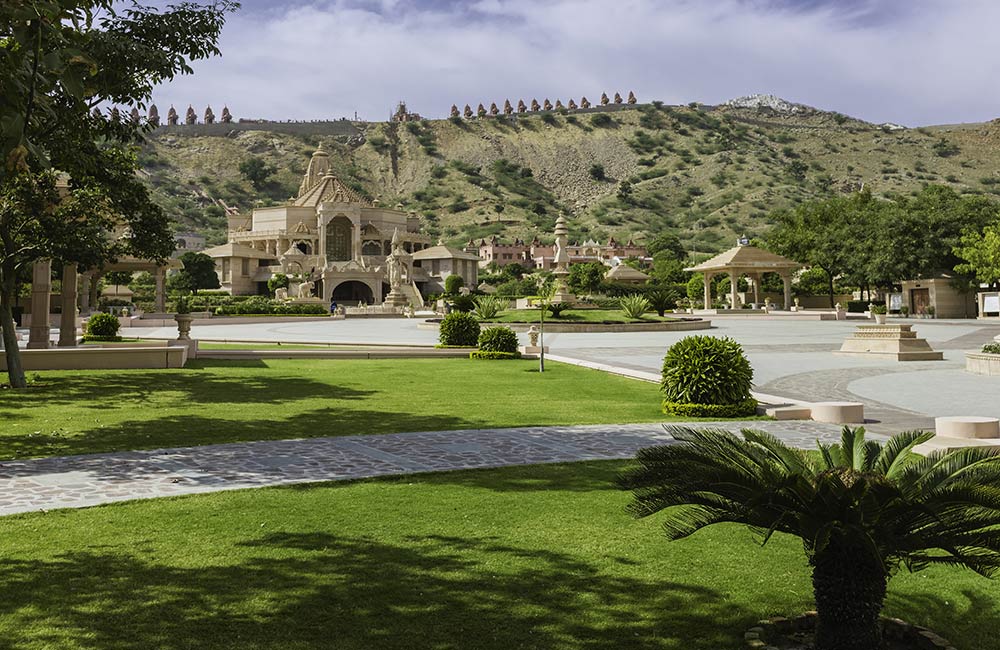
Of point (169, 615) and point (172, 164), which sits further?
point (172, 164)

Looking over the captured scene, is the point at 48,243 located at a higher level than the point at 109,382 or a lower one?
higher

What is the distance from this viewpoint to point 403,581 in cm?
470

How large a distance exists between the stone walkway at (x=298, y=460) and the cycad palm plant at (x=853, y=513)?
4.60 metres

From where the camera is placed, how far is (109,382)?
16.6 m

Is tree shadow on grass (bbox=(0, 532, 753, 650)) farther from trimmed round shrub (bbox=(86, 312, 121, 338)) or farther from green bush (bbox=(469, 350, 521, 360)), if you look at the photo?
trimmed round shrub (bbox=(86, 312, 121, 338))

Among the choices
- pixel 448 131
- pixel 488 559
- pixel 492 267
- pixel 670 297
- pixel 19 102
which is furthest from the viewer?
pixel 448 131

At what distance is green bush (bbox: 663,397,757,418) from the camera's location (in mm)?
12078

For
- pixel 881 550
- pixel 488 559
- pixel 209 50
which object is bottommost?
pixel 488 559

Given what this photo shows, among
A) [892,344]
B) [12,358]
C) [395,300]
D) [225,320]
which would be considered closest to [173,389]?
[12,358]

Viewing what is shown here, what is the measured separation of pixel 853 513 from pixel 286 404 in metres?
11.3

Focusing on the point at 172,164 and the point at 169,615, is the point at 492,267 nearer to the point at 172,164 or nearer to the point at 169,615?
the point at 172,164

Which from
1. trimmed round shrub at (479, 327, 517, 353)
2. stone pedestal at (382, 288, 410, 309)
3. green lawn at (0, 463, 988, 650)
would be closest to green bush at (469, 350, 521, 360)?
trimmed round shrub at (479, 327, 517, 353)

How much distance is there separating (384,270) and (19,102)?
74.6 meters

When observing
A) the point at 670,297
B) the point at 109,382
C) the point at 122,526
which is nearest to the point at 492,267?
the point at 670,297
